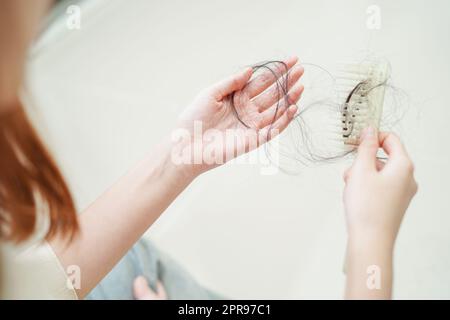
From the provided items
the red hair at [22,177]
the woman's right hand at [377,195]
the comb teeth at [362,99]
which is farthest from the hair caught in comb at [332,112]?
the red hair at [22,177]

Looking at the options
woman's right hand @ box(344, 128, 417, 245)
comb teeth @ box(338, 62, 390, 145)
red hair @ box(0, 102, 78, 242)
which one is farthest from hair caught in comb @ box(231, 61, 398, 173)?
red hair @ box(0, 102, 78, 242)

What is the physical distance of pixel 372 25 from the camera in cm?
107

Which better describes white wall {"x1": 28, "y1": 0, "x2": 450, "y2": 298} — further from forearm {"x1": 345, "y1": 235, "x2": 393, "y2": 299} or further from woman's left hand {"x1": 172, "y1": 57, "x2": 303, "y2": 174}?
forearm {"x1": 345, "y1": 235, "x2": 393, "y2": 299}

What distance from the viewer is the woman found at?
1.61 feet

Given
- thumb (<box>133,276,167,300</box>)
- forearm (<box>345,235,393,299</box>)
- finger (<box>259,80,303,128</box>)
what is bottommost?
thumb (<box>133,276,167,300</box>)

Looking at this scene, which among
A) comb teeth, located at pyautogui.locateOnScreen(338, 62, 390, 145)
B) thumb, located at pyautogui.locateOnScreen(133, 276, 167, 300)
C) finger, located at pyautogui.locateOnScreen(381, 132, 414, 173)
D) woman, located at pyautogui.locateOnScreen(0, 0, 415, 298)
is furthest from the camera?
thumb, located at pyautogui.locateOnScreen(133, 276, 167, 300)

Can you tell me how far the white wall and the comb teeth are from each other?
20 cm

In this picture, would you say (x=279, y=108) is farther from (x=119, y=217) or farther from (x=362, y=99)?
(x=119, y=217)

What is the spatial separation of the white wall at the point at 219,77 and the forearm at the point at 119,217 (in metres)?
0.39

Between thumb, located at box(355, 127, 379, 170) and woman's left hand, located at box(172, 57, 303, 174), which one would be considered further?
woman's left hand, located at box(172, 57, 303, 174)

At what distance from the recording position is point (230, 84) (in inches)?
28.7

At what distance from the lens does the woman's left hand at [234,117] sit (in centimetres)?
73

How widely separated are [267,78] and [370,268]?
33cm
